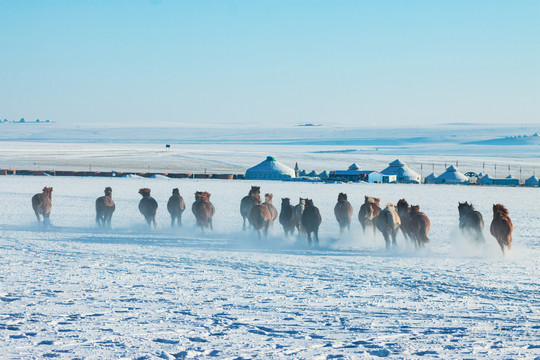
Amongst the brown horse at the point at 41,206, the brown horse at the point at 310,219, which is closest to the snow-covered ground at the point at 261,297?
the brown horse at the point at 310,219

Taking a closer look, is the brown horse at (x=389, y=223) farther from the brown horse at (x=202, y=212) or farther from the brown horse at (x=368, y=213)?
the brown horse at (x=202, y=212)

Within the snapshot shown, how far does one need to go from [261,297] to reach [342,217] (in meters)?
7.95

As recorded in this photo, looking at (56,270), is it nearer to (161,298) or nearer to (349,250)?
(161,298)

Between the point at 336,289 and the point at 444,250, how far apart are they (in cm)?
→ 533

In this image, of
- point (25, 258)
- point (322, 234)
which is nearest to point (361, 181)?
point (322, 234)

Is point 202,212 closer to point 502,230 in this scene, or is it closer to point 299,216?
point 299,216

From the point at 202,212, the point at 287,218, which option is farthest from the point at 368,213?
the point at 202,212

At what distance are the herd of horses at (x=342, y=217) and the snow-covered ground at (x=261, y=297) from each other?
33 cm

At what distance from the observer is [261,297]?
8961 millimetres

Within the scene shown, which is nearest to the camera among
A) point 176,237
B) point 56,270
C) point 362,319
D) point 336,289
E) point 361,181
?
point 362,319

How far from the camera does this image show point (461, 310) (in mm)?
8281

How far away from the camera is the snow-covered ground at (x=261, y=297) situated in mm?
6625

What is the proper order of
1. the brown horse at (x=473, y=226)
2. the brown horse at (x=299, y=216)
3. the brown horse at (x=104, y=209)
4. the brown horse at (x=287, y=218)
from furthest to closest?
1. the brown horse at (x=104, y=209)
2. the brown horse at (x=287, y=218)
3. the brown horse at (x=299, y=216)
4. the brown horse at (x=473, y=226)

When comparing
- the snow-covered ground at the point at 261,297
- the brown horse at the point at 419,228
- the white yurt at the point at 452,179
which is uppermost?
the white yurt at the point at 452,179
